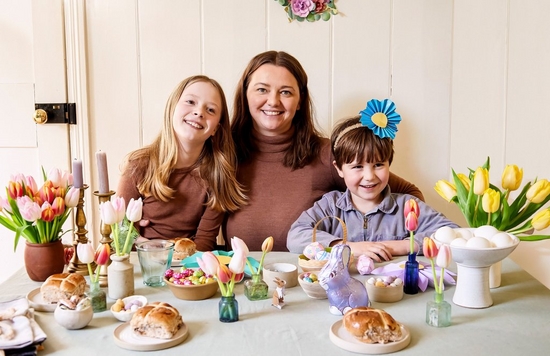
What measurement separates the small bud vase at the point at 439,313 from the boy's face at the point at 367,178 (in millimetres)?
687

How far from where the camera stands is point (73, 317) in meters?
1.13

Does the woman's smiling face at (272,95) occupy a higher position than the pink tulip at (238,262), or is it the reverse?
the woman's smiling face at (272,95)

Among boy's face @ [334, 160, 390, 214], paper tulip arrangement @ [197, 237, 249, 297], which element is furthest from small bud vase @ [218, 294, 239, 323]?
boy's face @ [334, 160, 390, 214]

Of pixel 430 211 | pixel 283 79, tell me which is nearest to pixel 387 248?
pixel 430 211

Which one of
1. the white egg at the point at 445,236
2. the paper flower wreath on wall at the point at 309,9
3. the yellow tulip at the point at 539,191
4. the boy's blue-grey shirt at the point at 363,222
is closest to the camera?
the white egg at the point at 445,236

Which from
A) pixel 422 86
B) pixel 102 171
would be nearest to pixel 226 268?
pixel 102 171

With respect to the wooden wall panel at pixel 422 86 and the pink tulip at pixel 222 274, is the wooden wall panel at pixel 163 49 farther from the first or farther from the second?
the pink tulip at pixel 222 274

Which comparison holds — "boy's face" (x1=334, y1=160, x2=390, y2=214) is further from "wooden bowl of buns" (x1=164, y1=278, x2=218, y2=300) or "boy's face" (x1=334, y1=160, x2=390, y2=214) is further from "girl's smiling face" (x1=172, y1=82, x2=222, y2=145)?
"wooden bowl of buns" (x1=164, y1=278, x2=218, y2=300)

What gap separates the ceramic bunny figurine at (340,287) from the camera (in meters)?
1.21

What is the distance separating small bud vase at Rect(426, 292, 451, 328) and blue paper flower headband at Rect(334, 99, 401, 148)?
2.42ft

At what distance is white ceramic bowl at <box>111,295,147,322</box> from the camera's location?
1.18m

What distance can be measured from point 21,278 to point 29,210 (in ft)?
0.84

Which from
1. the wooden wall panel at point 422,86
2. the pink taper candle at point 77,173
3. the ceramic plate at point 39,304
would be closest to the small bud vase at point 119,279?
the ceramic plate at point 39,304

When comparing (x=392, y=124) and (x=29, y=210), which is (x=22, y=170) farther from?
(x=392, y=124)
